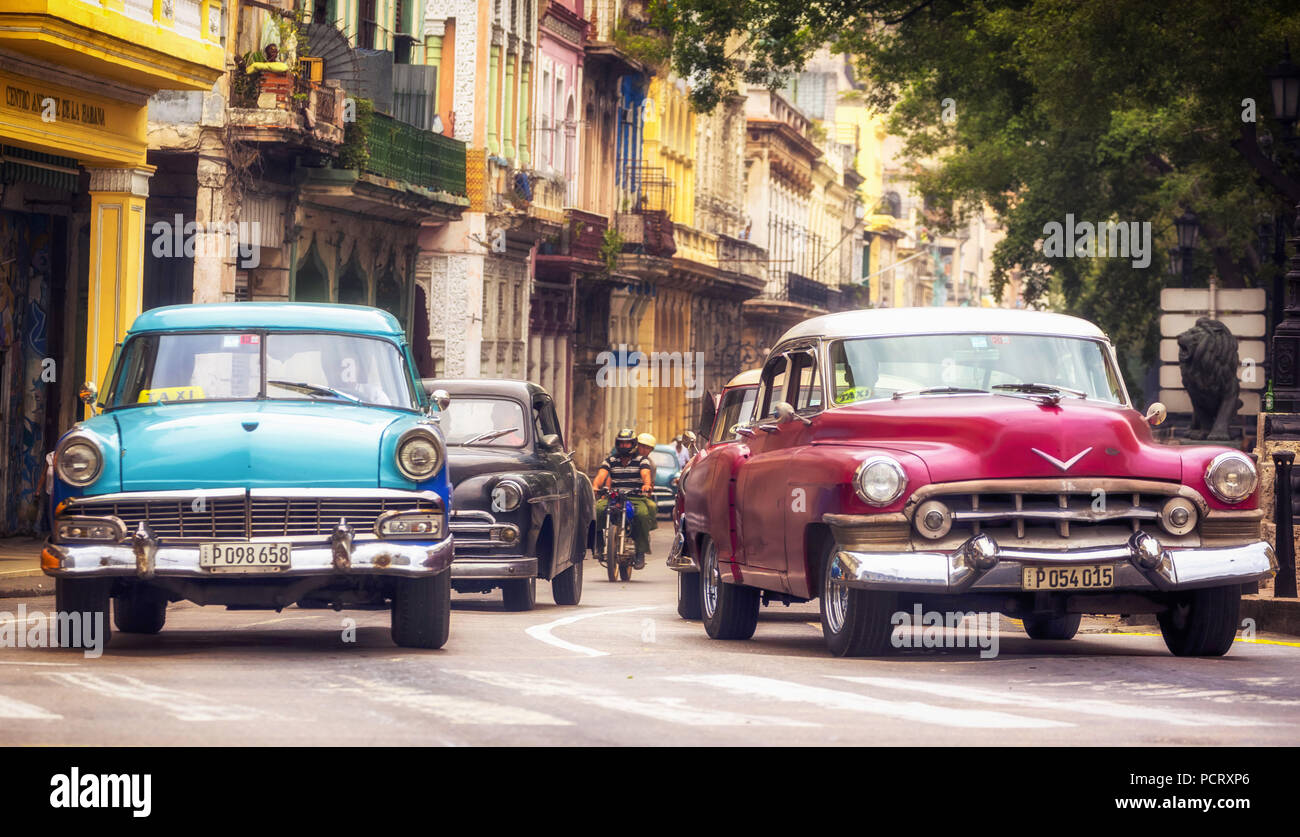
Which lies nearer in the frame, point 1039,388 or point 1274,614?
point 1039,388

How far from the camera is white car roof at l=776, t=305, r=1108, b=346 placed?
13820 millimetres

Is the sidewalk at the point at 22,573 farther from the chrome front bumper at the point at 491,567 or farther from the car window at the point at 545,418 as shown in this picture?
the car window at the point at 545,418

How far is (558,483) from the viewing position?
20438mm

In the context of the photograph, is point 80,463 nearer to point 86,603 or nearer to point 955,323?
point 86,603

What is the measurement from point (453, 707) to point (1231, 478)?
507cm

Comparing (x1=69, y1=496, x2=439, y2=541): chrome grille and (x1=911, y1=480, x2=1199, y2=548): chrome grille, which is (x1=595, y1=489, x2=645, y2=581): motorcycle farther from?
(x1=911, y1=480, x2=1199, y2=548): chrome grille

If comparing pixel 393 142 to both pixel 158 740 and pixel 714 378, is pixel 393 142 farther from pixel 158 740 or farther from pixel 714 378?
pixel 714 378

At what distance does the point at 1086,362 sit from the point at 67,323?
54.9ft

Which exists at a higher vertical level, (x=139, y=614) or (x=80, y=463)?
(x=80, y=463)

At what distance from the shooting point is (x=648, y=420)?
62.8 meters

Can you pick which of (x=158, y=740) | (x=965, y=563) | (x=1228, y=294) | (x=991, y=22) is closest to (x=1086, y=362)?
(x=965, y=563)
